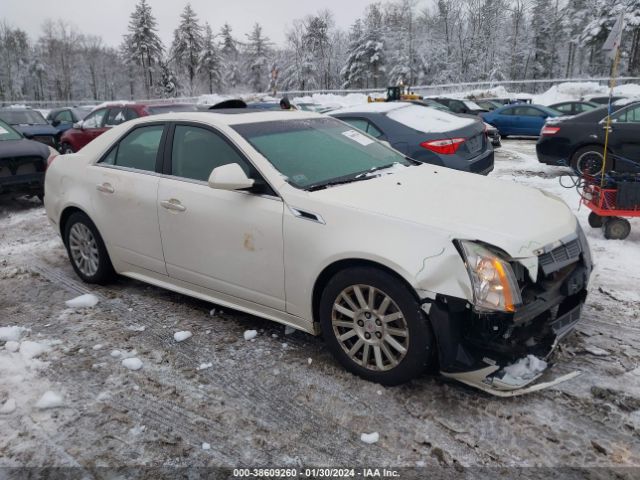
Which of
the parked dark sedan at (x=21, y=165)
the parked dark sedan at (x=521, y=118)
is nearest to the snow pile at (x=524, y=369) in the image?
the parked dark sedan at (x=21, y=165)

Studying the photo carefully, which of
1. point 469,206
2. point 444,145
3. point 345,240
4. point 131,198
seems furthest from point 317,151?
point 444,145

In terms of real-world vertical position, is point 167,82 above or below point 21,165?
above

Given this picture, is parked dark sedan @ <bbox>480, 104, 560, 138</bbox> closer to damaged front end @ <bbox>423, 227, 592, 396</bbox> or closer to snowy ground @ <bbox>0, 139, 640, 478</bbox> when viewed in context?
snowy ground @ <bbox>0, 139, 640, 478</bbox>

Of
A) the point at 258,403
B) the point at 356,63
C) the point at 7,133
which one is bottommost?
the point at 258,403

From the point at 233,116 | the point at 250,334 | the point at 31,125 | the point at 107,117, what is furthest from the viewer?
the point at 31,125

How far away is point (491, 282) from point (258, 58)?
75646 millimetres

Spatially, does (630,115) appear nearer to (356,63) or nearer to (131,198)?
(131,198)

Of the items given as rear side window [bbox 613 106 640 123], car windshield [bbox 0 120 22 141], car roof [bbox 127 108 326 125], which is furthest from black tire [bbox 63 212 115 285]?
rear side window [bbox 613 106 640 123]

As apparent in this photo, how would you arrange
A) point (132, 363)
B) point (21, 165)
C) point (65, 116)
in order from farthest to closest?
1. point (65, 116)
2. point (21, 165)
3. point (132, 363)

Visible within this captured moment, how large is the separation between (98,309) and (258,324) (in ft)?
4.88

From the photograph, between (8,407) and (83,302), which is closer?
(8,407)

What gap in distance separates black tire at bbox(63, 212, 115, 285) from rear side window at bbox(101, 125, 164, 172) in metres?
0.62

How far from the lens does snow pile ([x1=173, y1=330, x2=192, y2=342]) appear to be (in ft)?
12.5

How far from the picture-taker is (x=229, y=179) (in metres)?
3.33
